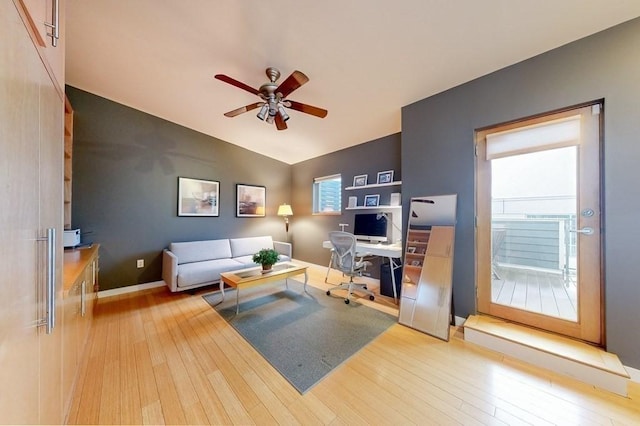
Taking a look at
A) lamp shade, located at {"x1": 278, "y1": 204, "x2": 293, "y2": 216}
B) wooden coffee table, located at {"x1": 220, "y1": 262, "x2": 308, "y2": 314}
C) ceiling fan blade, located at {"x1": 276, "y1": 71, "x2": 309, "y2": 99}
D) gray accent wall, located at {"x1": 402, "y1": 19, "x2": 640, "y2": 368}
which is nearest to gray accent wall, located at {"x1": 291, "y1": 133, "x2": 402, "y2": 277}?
lamp shade, located at {"x1": 278, "y1": 204, "x2": 293, "y2": 216}

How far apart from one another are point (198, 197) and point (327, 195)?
2.58 meters

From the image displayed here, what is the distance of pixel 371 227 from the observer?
3881 mm

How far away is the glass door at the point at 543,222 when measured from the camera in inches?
75.7

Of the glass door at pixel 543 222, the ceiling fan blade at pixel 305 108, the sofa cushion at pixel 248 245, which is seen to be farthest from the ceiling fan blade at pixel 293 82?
the sofa cushion at pixel 248 245

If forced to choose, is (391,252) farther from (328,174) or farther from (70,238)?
(70,238)

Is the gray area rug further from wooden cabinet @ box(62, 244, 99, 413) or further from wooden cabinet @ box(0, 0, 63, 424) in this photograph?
wooden cabinet @ box(0, 0, 63, 424)

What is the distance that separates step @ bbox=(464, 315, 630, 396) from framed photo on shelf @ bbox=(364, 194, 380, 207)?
2143mm

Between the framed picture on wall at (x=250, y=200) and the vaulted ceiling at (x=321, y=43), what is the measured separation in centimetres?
190

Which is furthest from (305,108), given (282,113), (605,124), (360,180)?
(605,124)

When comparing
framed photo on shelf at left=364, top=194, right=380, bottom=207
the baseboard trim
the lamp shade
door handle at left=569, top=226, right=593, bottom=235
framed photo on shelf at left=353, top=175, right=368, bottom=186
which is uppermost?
framed photo on shelf at left=353, top=175, right=368, bottom=186

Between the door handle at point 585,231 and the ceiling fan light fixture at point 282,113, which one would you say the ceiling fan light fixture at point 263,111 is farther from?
the door handle at point 585,231

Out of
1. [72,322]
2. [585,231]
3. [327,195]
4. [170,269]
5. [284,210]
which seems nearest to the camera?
[72,322]

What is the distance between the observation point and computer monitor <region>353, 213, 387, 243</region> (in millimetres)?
3772

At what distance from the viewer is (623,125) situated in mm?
1737
